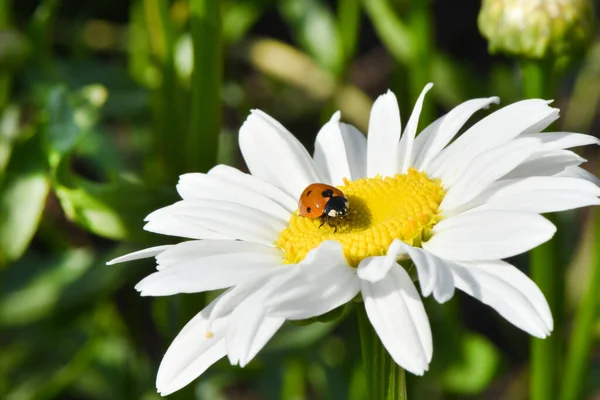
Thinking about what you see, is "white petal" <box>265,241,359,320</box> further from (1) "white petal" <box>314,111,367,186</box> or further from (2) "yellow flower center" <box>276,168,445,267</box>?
(1) "white petal" <box>314,111,367,186</box>

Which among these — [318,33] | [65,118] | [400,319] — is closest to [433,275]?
[400,319]

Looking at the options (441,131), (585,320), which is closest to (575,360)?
(585,320)

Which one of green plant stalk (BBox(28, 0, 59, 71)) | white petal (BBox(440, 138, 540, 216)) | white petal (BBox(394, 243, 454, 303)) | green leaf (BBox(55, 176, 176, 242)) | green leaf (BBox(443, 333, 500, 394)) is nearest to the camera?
white petal (BBox(394, 243, 454, 303))

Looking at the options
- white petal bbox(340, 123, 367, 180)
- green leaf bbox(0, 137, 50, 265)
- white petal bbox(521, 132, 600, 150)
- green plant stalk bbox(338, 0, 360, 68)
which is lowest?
green leaf bbox(0, 137, 50, 265)

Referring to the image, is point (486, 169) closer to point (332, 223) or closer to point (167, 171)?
point (332, 223)

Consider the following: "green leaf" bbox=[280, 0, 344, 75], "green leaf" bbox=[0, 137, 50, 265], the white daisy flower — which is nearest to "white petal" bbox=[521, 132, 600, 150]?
the white daisy flower

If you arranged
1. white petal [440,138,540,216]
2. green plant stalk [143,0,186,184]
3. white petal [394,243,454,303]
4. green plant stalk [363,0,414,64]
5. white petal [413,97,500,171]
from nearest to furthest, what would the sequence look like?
white petal [394,243,454,303] → white petal [440,138,540,216] → white petal [413,97,500,171] → green plant stalk [143,0,186,184] → green plant stalk [363,0,414,64]
